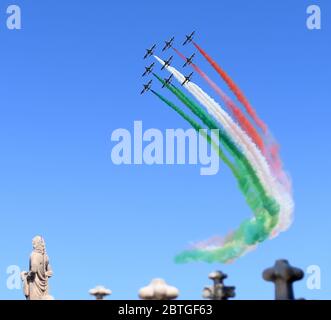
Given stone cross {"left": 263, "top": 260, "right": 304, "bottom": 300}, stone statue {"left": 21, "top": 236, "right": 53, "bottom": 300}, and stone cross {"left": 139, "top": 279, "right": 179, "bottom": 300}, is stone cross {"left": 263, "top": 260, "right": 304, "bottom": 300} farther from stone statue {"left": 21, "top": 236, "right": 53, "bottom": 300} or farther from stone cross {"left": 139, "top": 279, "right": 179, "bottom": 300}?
stone statue {"left": 21, "top": 236, "right": 53, "bottom": 300}

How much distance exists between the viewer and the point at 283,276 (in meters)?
26.6

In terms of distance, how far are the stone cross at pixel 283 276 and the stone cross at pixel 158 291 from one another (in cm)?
305

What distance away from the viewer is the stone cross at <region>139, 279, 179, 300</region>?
2697cm

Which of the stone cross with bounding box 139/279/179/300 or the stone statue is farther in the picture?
the stone statue

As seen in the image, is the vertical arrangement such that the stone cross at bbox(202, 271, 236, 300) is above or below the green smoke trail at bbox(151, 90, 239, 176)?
below

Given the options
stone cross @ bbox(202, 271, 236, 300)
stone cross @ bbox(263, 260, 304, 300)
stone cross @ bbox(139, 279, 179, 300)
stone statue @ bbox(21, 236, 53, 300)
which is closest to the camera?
stone cross @ bbox(263, 260, 304, 300)

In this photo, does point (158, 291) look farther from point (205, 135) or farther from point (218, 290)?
point (205, 135)

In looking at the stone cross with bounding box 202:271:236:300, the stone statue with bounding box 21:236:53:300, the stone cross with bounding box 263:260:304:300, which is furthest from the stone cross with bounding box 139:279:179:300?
the stone statue with bounding box 21:236:53:300

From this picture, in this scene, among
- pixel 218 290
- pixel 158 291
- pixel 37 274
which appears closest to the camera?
pixel 158 291

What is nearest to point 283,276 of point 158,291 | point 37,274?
point 158,291

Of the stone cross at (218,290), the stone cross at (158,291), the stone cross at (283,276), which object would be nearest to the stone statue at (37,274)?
the stone cross at (218,290)

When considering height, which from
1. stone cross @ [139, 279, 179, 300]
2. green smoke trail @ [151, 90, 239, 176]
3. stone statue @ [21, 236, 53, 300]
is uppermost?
green smoke trail @ [151, 90, 239, 176]

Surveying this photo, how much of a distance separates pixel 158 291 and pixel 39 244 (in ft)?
83.1

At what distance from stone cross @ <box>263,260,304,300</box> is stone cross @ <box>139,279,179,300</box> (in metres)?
3.05
